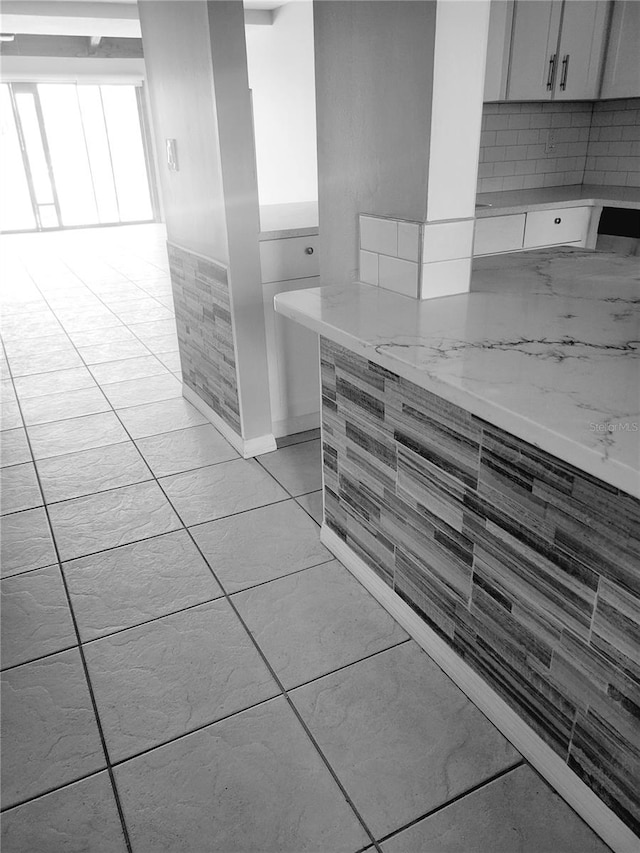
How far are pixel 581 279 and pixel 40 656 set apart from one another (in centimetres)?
176

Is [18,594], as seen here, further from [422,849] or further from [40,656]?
[422,849]

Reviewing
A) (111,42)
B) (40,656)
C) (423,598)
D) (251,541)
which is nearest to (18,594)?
(40,656)

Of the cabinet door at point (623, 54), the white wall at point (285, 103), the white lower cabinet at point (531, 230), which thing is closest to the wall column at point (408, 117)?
the white lower cabinet at point (531, 230)

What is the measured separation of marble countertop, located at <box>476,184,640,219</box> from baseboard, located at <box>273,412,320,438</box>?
1.31 metres

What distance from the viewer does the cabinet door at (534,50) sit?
3.32 metres

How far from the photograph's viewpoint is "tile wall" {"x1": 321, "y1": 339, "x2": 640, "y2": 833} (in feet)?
3.56

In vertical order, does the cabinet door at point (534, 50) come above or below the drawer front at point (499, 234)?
above

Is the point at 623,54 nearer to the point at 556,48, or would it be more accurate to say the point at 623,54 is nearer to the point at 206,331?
the point at 556,48

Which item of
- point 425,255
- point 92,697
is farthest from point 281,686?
point 425,255

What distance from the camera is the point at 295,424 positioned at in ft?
9.68

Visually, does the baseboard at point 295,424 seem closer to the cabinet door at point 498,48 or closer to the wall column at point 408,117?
the wall column at point 408,117

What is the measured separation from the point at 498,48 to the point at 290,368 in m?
2.06

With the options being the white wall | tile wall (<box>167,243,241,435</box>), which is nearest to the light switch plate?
tile wall (<box>167,243,241,435</box>)

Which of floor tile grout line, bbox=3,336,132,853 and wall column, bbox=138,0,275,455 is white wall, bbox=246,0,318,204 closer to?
wall column, bbox=138,0,275,455
